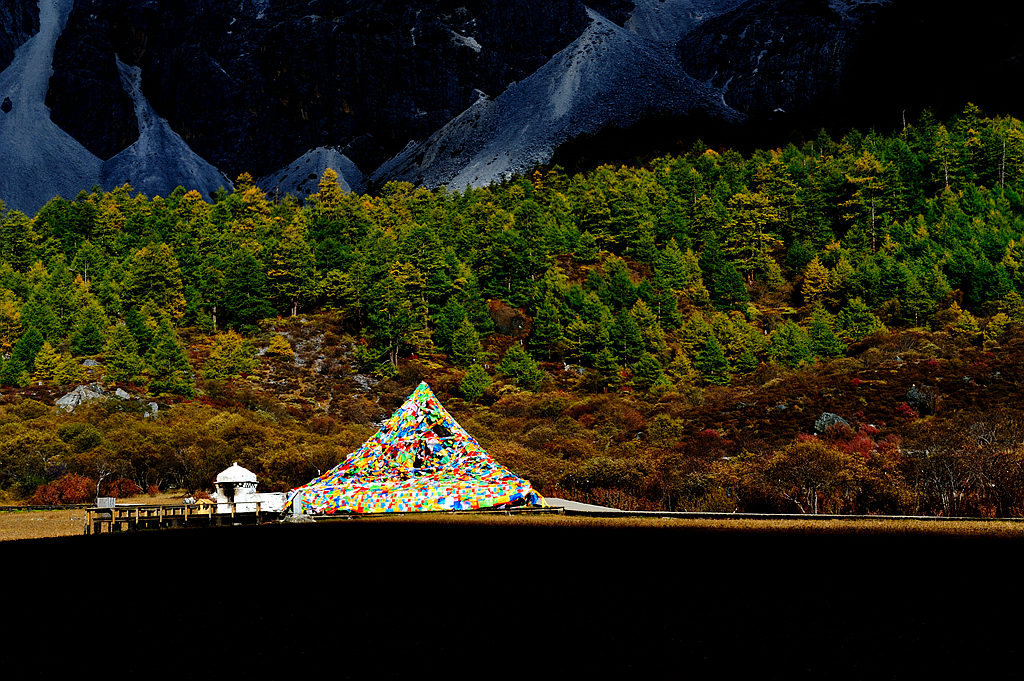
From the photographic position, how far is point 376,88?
639 feet

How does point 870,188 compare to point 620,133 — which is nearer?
point 870,188

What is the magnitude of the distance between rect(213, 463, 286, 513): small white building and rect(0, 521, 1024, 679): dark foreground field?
7966 mm

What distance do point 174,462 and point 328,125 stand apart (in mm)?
168693

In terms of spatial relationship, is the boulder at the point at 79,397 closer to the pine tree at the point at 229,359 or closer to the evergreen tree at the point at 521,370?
the pine tree at the point at 229,359

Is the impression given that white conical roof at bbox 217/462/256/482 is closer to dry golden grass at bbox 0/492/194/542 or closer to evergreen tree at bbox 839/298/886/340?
dry golden grass at bbox 0/492/194/542

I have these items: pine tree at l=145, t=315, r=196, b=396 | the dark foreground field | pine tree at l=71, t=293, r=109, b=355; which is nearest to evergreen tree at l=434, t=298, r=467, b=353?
pine tree at l=145, t=315, r=196, b=396

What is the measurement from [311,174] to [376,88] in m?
24.0

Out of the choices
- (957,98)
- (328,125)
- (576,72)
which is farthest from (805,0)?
(328,125)

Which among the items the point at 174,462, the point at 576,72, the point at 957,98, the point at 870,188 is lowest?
the point at 174,462

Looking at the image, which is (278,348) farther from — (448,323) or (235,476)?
(235,476)

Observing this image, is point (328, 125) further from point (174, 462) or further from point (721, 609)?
point (721, 609)

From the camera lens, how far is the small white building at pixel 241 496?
2500 cm

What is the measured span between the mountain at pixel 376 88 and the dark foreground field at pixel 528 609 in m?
148

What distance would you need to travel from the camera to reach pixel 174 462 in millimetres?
37969
